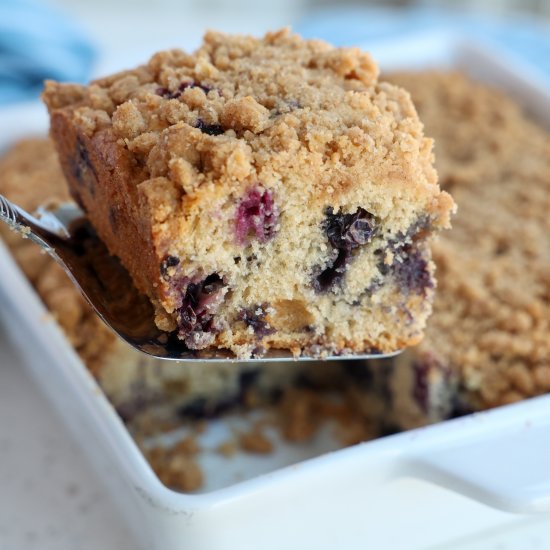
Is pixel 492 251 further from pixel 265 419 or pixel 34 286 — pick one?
pixel 34 286

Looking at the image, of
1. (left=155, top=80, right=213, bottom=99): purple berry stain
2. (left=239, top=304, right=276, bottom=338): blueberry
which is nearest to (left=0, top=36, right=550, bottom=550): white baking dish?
(left=239, top=304, right=276, bottom=338): blueberry

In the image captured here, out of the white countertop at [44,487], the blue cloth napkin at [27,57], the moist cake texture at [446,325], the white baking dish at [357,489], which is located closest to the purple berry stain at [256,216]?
the white baking dish at [357,489]

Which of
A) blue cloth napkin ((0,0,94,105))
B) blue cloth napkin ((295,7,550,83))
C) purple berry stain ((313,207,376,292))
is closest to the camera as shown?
purple berry stain ((313,207,376,292))

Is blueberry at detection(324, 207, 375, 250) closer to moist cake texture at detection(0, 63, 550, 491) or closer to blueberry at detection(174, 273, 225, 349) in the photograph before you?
Result: blueberry at detection(174, 273, 225, 349)

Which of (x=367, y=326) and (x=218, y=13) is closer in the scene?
(x=367, y=326)

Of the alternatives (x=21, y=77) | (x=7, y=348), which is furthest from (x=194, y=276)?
(x=21, y=77)

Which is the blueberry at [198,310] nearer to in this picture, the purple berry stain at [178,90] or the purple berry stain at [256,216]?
the purple berry stain at [256,216]

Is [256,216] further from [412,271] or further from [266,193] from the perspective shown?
[412,271]
